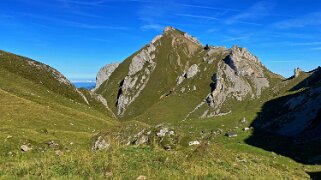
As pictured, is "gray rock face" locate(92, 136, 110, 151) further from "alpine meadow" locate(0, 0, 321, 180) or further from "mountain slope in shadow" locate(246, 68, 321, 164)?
"mountain slope in shadow" locate(246, 68, 321, 164)

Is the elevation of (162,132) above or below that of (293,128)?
above

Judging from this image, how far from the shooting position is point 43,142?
45.5 m

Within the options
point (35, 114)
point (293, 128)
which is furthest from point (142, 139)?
point (293, 128)

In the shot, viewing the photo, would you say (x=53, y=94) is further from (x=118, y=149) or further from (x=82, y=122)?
(x=118, y=149)

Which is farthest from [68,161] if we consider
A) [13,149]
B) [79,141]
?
[79,141]

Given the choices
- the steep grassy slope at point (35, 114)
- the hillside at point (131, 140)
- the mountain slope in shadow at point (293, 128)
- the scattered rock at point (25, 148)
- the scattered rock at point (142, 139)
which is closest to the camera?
the hillside at point (131, 140)

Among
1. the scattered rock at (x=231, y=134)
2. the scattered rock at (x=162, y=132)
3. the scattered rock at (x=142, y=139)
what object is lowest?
the scattered rock at (x=231, y=134)

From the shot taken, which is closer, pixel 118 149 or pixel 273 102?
pixel 118 149

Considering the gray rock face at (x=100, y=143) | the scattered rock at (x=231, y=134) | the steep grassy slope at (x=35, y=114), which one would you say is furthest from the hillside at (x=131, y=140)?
the scattered rock at (x=231, y=134)

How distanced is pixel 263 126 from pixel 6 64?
254 feet

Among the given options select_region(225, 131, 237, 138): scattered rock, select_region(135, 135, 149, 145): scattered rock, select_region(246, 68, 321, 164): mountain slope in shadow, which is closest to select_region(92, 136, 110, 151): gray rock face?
select_region(135, 135, 149, 145): scattered rock

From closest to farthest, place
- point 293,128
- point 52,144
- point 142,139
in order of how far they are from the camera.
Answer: point 142,139
point 52,144
point 293,128

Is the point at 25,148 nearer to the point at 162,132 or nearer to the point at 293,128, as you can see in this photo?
the point at 162,132

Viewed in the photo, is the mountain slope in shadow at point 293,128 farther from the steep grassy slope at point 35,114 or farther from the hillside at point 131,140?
the steep grassy slope at point 35,114
